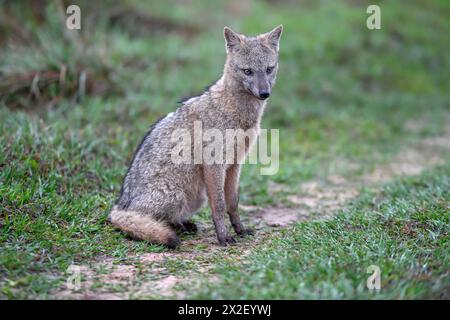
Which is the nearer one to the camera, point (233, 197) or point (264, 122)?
point (233, 197)

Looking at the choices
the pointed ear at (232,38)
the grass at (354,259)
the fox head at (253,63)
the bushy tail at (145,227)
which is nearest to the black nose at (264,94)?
the fox head at (253,63)

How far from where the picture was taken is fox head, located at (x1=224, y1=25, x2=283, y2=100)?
19.1 feet

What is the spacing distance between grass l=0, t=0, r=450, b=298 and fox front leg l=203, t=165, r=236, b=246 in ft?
1.32

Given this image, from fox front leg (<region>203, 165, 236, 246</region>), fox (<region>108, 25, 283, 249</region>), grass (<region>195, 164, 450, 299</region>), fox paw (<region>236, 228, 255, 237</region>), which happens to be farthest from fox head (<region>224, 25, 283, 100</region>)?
grass (<region>195, 164, 450, 299</region>)

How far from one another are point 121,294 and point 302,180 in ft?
15.6

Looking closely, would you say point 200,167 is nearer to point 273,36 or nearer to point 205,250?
point 205,250

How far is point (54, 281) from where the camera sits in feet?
14.6

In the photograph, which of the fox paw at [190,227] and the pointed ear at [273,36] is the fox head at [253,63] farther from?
the fox paw at [190,227]

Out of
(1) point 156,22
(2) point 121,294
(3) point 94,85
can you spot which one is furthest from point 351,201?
(1) point 156,22

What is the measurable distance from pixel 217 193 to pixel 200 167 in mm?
352

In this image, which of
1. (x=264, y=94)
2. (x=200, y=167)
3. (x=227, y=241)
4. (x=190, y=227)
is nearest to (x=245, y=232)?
(x=227, y=241)

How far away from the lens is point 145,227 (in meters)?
5.50

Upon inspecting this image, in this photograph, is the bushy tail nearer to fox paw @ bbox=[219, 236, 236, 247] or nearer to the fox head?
fox paw @ bbox=[219, 236, 236, 247]
